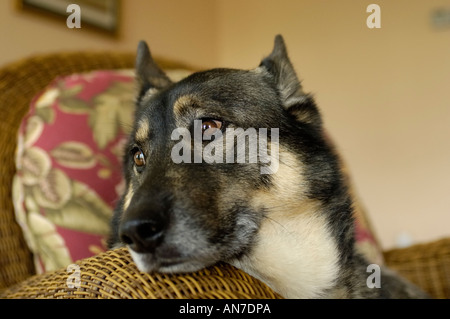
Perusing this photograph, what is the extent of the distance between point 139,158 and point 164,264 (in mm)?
460

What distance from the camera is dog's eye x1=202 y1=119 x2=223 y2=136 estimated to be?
3.81 ft

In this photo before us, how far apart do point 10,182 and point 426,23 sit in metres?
3.47

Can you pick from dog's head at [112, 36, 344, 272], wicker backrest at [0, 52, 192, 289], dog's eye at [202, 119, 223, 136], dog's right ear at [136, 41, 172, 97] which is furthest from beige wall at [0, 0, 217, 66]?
dog's eye at [202, 119, 223, 136]

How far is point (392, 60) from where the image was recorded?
381 centimetres

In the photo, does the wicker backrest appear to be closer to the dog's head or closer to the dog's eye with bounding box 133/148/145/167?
the dog's head

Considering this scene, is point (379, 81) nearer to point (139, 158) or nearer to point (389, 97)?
point (389, 97)

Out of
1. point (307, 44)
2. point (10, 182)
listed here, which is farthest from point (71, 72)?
point (307, 44)

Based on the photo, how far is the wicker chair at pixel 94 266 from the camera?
84 centimetres

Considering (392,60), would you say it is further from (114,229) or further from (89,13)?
(114,229)

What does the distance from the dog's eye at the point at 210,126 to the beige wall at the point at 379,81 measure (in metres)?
2.25

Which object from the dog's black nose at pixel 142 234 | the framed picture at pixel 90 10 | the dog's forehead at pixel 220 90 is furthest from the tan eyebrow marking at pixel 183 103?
the framed picture at pixel 90 10

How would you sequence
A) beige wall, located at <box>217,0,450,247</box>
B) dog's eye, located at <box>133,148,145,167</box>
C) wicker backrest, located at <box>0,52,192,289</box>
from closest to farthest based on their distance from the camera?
dog's eye, located at <box>133,148,145,167</box> → wicker backrest, located at <box>0,52,192,289</box> → beige wall, located at <box>217,0,450,247</box>

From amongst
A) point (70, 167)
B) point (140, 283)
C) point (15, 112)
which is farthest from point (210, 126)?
point (15, 112)

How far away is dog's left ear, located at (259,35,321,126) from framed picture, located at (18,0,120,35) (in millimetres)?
1764
